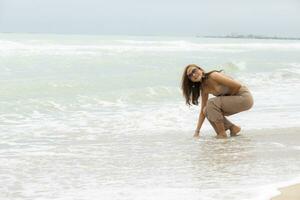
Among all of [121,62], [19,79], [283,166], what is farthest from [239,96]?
[121,62]

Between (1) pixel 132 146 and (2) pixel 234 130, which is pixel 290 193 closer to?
(1) pixel 132 146

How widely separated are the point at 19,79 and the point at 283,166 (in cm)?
980

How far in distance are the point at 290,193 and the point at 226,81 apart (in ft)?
10.4

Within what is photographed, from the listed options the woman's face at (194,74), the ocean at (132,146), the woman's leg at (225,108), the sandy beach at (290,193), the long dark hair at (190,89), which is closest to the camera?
the sandy beach at (290,193)

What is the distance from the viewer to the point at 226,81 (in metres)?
6.89

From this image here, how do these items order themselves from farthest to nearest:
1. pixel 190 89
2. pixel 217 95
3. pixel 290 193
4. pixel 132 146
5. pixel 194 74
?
1. pixel 217 95
2. pixel 190 89
3. pixel 194 74
4. pixel 132 146
5. pixel 290 193

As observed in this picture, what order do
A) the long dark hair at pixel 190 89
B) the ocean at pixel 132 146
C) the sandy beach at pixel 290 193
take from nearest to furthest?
the sandy beach at pixel 290 193 < the ocean at pixel 132 146 < the long dark hair at pixel 190 89

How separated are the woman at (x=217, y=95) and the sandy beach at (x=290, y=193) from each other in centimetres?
274

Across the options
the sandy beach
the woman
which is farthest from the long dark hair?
the sandy beach

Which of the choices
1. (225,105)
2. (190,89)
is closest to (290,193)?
(190,89)

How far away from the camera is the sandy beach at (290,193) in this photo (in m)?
3.70

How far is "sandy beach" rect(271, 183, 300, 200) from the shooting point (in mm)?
3698

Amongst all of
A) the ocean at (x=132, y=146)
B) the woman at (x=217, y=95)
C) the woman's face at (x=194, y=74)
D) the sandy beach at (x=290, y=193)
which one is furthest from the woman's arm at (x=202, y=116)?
the sandy beach at (x=290, y=193)

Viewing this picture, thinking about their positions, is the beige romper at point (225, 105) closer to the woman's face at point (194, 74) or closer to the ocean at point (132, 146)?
the ocean at point (132, 146)
